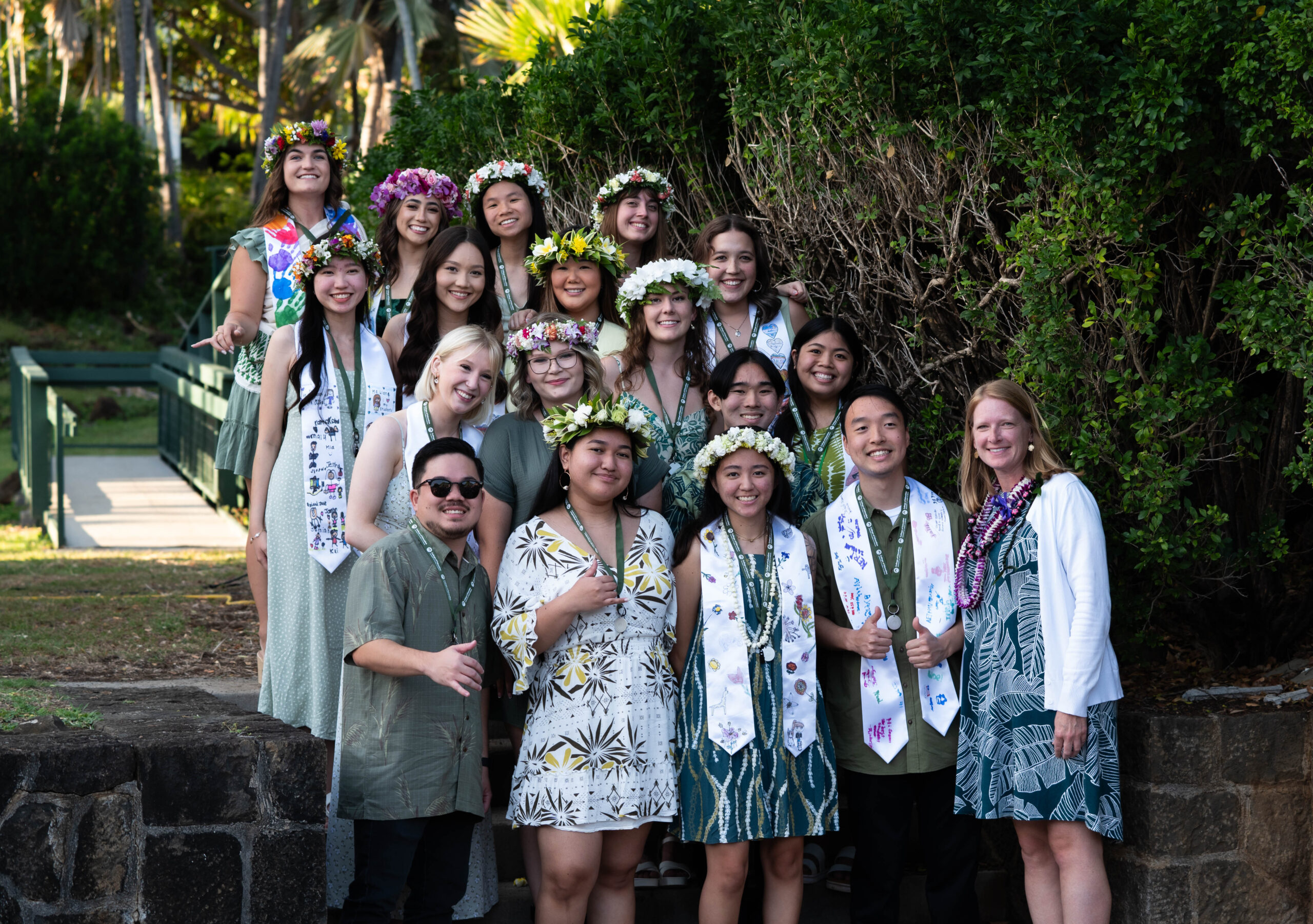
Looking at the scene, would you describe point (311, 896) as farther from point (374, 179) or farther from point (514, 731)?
point (374, 179)

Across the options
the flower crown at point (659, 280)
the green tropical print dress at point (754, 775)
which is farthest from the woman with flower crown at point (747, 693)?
the flower crown at point (659, 280)

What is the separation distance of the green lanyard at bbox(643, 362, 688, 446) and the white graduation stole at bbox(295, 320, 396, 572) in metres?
0.90

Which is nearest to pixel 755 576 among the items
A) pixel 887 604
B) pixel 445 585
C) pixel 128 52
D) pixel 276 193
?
pixel 887 604

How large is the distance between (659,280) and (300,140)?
1.71 m

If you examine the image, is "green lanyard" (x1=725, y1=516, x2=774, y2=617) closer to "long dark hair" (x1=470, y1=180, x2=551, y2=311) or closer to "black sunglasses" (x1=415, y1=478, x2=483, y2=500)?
"black sunglasses" (x1=415, y1=478, x2=483, y2=500)

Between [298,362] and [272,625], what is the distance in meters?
0.89

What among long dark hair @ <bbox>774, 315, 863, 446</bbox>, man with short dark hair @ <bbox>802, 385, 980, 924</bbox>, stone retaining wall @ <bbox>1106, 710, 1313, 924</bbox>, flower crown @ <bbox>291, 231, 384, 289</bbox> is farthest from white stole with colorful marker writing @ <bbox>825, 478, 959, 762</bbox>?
flower crown @ <bbox>291, 231, 384, 289</bbox>

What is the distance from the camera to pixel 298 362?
4.31 m

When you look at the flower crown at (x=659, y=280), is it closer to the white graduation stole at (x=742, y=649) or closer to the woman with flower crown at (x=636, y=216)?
the woman with flower crown at (x=636, y=216)

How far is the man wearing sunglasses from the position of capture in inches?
136

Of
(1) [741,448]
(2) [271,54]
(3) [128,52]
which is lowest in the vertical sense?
(1) [741,448]

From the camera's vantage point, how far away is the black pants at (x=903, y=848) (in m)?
3.94

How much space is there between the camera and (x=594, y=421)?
370 centimetres

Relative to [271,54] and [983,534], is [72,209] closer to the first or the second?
[271,54]
